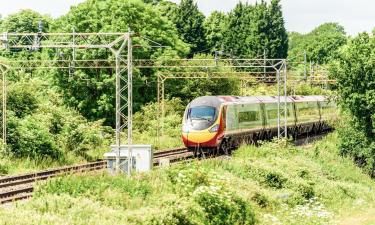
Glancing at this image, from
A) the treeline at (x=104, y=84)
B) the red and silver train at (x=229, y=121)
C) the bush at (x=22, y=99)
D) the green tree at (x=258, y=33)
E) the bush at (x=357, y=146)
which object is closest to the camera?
the red and silver train at (x=229, y=121)

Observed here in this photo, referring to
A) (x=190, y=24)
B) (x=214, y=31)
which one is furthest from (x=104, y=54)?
(x=214, y=31)

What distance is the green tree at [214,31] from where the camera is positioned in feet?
295

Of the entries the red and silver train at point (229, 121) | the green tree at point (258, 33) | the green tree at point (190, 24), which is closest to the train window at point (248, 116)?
the red and silver train at point (229, 121)

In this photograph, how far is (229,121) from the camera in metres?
33.6

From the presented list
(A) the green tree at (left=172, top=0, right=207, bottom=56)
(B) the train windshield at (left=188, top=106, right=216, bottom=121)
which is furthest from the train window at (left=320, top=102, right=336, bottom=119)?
(A) the green tree at (left=172, top=0, right=207, bottom=56)

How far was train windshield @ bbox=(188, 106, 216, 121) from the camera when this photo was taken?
1276 inches

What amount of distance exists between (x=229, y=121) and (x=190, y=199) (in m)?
17.9

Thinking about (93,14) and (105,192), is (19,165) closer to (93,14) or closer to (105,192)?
(105,192)

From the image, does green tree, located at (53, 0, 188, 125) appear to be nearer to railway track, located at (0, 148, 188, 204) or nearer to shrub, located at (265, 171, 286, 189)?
railway track, located at (0, 148, 188, 204)

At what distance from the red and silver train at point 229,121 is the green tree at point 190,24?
40459 mm

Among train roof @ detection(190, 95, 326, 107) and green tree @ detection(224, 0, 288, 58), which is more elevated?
green tree @ detection(224, 0, 288, 58)

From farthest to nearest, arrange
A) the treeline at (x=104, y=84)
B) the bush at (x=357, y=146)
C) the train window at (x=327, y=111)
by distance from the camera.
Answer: the train window at (x=327, y=111) → the bush at (x=357, y=146) → the treeline at (x=104, y=84)

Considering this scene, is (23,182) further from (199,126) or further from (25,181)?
(199,126)

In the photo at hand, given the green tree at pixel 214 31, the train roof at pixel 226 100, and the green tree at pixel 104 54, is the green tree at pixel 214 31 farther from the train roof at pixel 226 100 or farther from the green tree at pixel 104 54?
the train roof at pixel 226 100
